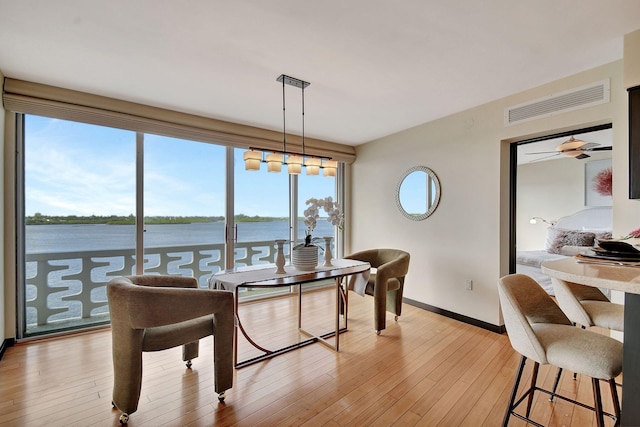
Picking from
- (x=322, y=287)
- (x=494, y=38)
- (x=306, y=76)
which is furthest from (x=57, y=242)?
(x=494, y=38)

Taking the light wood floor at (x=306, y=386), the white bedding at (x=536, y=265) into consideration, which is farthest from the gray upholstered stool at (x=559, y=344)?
the white bedding at (x=536, y=265)

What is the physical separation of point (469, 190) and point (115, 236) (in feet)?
13.4

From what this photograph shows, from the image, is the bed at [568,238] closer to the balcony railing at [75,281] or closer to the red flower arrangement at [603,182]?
the red flower arrangement at [603,182]

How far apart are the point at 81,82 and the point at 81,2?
1.28 metres

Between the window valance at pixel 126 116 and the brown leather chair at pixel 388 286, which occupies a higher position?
the window valance at pixel 126 116

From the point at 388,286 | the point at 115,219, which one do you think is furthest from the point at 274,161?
the point at 115,219

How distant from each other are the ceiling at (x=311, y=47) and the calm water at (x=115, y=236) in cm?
144

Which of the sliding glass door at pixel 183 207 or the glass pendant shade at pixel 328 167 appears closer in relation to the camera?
the glass pendant shade at pixel 328 167

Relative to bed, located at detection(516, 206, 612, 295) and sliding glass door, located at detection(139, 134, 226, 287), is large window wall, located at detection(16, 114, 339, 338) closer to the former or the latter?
sliding glass door, located at detection(139, 134, 226, 287)

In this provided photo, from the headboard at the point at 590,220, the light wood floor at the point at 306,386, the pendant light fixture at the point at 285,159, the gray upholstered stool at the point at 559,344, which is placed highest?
the pendant light fixture at the point at 285,159

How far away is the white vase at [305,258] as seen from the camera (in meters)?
2.79

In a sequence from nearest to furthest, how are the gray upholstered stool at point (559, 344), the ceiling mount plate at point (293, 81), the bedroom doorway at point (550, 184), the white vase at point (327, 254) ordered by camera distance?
the gray upholstered stool at point (559, 344) < the ceiling mount plate at point (293, 81) < the white vase at point (327, 254) < the bedroom doorway at point (550, 184)

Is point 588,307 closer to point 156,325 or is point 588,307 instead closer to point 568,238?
point 156,325

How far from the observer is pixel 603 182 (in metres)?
3.64
